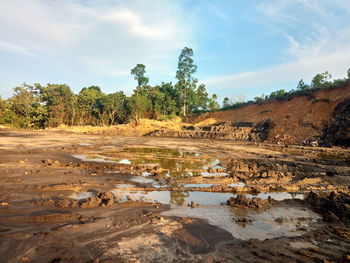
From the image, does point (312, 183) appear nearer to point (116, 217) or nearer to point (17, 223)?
point (116, 217)

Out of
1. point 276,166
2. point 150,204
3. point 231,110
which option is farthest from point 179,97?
point 150,204

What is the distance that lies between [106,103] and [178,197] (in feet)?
132

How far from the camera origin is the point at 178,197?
730 centimetres

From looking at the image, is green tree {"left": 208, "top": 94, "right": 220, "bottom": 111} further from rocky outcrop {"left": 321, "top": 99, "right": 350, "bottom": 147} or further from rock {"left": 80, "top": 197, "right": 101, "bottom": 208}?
rock {"left": 80, "top": 197, "right": 101, "bottom": 208}

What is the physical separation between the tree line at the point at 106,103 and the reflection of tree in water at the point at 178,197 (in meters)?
35.0

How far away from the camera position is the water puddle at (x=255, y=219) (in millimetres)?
5062

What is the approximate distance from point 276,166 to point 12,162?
39.2ft

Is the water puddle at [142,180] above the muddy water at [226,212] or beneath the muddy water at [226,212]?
above

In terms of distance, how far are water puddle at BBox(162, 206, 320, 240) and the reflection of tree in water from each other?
51cm

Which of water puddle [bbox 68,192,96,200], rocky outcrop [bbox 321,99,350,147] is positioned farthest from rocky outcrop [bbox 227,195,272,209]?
rocky outcrop [bbox 321,99,350,147]

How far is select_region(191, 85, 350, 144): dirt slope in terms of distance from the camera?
90.0 feet

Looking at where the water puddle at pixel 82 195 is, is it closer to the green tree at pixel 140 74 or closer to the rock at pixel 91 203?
the rock at pixel 91 203

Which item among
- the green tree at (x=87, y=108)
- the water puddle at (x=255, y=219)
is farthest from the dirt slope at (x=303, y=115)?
the green tree at (x=87, y=108)

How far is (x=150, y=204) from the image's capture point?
6.38m
